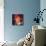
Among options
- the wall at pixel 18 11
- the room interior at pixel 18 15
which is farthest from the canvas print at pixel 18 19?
the wall at pixel 18 11

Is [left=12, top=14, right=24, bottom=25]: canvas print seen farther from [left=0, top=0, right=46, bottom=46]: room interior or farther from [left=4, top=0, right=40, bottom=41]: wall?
[left=4, top=0, right=40, bottom=41]: wall

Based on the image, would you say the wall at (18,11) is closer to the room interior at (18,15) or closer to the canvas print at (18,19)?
the room interior at (18,15)

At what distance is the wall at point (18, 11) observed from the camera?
5422mm

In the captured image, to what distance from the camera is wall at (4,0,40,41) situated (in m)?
5.42

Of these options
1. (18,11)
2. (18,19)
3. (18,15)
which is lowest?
(18,19)

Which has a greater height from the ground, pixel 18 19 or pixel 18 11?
pixel 18 11

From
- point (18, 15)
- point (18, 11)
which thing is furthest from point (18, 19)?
point (18, 11)

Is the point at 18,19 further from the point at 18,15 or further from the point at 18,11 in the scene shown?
the point at 18,11

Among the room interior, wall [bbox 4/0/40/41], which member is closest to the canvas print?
the room interior

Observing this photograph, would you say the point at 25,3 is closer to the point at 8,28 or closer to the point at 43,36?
the point at 8,28

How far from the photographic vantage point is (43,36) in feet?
8.96

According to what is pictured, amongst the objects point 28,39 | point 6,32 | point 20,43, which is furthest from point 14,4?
point 28,39

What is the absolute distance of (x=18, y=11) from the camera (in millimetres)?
5477

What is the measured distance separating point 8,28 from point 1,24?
0.33 meters
